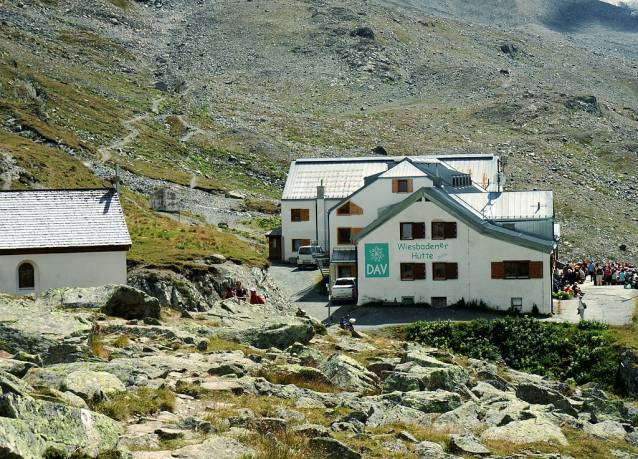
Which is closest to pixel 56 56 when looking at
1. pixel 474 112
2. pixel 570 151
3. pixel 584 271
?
pixel 474 112

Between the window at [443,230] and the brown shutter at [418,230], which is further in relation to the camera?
the brown shutter at [418,230]

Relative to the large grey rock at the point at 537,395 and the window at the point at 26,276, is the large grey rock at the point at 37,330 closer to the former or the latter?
the large grey rock at the point at 537,395

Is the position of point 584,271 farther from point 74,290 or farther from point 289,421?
point 289,421

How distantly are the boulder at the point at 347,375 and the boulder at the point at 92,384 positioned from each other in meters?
6.81

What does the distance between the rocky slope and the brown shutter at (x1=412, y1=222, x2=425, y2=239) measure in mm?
22028

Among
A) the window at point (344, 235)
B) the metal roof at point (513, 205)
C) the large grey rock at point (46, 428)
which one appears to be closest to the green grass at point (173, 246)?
the window at point (344, 235)

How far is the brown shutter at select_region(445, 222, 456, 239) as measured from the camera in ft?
165

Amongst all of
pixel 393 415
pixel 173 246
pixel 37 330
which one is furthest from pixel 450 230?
pixel 37 330

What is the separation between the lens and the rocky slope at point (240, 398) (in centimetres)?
1364

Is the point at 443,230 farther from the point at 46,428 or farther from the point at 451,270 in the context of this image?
the point at 46,428

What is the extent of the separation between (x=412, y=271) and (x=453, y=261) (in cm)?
264

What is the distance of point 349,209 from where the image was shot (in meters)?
65.3

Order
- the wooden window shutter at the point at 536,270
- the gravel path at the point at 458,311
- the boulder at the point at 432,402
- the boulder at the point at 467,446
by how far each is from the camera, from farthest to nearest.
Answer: the wooden window shutter at the point at 536,270
the gravel path at the point at 458,311
the boulder at the point at 432,402
the boulder at the point at 467,446

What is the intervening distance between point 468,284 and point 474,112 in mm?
137477
